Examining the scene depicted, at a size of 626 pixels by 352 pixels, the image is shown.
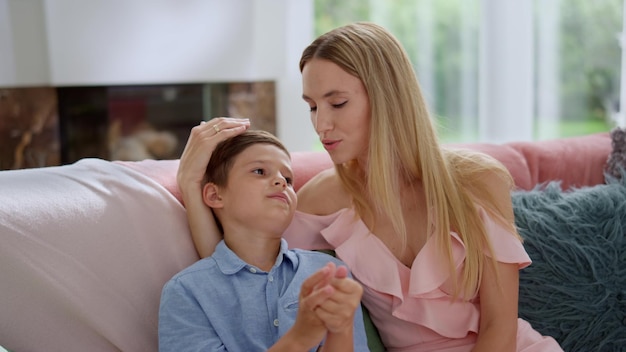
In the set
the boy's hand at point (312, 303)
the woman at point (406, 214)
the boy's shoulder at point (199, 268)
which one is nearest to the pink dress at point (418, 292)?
the woman at point (406, 214)

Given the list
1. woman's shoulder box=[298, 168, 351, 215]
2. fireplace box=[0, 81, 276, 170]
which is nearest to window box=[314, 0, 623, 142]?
fireplace box=[0, 81, 276, 170]

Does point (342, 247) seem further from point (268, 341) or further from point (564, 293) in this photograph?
point (564, 293)

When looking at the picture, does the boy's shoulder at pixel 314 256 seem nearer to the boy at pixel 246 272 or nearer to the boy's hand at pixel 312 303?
the boy at pixel 246 272

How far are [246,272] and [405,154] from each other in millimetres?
427

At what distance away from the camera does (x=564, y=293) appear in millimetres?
1701

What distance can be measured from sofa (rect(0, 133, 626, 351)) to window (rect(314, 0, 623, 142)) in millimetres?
3293

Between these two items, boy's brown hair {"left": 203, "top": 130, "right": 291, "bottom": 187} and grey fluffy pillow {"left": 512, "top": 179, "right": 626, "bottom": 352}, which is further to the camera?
grey fluffy pillow {"left": 512, "top": 179, "right": 626, "bottom": 352}

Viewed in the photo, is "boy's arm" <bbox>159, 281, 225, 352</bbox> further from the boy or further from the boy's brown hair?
the boy's brown hair

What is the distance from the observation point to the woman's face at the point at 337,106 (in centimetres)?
151

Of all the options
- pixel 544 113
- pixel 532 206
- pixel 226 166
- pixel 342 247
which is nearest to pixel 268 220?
pixel 226 166

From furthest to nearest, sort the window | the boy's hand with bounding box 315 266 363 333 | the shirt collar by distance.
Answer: the window
the shirt collar
the boy's hand with bounding box 315 266 363 333

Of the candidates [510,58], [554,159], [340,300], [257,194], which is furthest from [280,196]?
[510,58]

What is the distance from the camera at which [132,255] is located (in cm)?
141

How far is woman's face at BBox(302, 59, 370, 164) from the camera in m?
1.51
